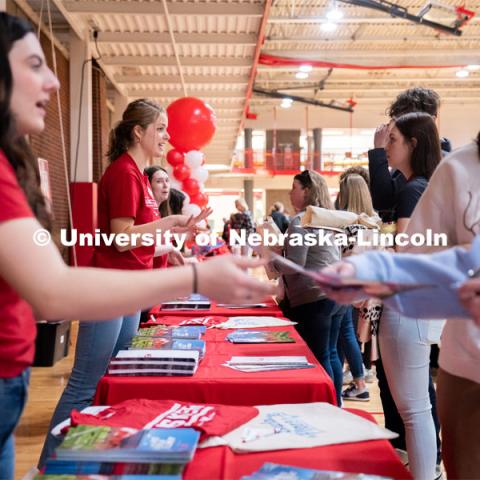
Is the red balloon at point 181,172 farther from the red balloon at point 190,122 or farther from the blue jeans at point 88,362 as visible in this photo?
the blue jeans at point 88,362

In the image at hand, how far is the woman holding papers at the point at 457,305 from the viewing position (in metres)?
1.01

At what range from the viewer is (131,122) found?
246cm

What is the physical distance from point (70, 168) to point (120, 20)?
1971 millimetres

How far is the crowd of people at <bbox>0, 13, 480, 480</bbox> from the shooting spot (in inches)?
35.6

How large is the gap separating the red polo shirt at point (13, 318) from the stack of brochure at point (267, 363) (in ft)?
2.95

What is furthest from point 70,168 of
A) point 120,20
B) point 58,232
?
point 120,20

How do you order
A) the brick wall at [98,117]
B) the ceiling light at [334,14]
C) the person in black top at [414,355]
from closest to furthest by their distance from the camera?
the person in black top at [414,355] < the brick wall at [98,117] < the ceiling light at [334,14]

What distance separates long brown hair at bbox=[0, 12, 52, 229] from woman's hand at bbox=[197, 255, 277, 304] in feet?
1.22

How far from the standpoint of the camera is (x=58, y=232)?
7078mm

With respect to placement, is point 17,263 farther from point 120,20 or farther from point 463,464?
point 120,20

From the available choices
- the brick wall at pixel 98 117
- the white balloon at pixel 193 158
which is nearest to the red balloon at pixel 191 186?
the white balloon at pixel 193 158

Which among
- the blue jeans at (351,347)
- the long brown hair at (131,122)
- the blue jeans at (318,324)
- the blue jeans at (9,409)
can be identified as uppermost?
the long brown hair at (131,122)

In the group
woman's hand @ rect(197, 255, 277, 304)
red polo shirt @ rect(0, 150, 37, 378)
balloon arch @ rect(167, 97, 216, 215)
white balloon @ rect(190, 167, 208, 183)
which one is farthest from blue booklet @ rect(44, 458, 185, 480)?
white balloon @ rect(190, 167, 208, 183)

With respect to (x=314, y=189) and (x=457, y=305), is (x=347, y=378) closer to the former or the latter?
(x=314, y=189)
